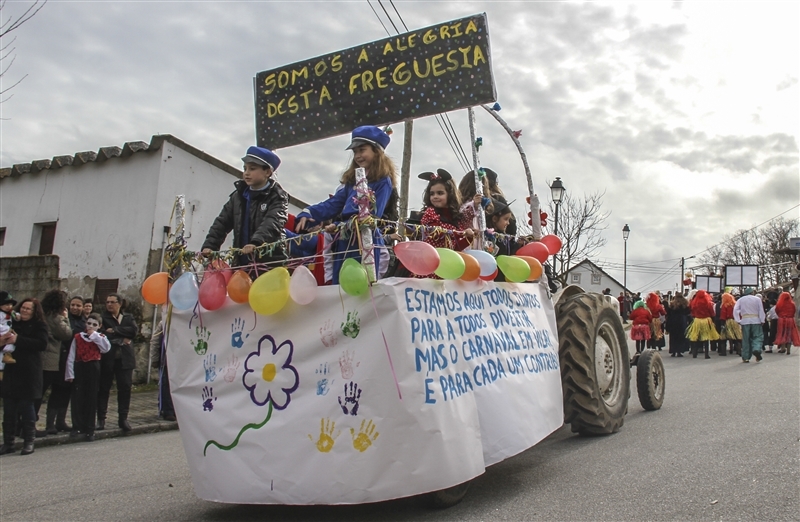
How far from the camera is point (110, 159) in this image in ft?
46.4

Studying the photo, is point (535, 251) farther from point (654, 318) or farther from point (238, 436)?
point (654, 318)

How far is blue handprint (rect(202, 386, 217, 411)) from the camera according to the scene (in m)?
4.13

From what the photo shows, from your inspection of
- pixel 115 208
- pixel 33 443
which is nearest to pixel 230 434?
pixel 33 443

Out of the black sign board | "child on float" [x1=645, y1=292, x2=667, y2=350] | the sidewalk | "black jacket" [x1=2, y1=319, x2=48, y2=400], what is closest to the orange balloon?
the black sign board

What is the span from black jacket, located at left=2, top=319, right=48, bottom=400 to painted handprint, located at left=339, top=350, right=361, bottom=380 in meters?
5.59

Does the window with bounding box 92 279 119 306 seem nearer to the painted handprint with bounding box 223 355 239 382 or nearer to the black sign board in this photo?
the black sign board

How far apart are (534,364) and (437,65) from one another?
8.88 feet

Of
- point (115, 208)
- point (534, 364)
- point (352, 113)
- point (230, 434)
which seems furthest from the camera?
point (115, 208)

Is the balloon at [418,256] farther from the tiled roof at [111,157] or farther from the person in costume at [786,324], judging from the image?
the person in costume at [786,324]

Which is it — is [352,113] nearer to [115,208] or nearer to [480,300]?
[480,300]

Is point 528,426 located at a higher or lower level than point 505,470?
higher

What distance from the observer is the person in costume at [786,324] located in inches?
632

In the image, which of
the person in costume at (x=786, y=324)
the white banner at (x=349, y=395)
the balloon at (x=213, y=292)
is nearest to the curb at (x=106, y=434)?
the white banner at (x=349, y=395)

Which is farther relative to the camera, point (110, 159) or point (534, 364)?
point (110, 159)
